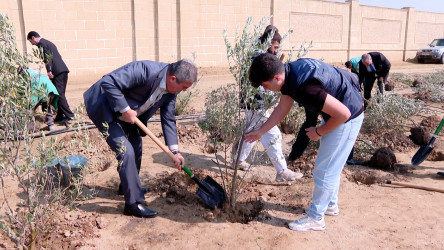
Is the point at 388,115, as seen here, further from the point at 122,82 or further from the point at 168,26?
the point at 168,26

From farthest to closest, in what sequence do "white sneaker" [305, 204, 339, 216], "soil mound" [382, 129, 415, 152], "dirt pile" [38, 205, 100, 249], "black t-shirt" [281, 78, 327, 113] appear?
"soil mound" [382, 129, 415, 152]
"white sneaker" [305, 204, 339, 216]
"dirt pile" [38, 205, 100, 249]
"black t-shirt" [281, 78, 327, 113]

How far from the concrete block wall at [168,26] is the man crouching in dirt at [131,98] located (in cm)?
801

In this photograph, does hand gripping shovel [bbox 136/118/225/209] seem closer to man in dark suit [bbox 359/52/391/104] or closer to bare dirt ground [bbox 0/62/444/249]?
bare dirt ground [bbox 0/62/444/249]

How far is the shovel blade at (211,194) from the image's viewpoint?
11.8ft

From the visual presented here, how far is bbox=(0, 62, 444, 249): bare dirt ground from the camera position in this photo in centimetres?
304

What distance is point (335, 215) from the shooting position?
3.49m

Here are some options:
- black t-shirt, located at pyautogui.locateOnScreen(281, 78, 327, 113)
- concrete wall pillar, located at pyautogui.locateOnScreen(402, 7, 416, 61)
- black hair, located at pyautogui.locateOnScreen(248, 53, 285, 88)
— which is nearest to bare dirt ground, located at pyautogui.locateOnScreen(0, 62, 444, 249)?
black t-shirt, located at pyautogui.locateOnScreen(281, 78, 327, 113)

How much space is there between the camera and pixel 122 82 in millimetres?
3094

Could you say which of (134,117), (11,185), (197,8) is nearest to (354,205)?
(134,117)

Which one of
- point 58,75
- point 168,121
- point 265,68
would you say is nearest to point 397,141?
point 168,121

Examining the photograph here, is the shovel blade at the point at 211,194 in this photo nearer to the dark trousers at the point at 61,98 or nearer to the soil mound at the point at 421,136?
the soil mound at the point at 421,136

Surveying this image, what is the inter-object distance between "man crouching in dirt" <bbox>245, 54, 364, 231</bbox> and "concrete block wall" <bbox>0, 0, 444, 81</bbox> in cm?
831

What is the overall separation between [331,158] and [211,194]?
48.7 inches

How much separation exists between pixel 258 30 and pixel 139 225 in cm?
200
